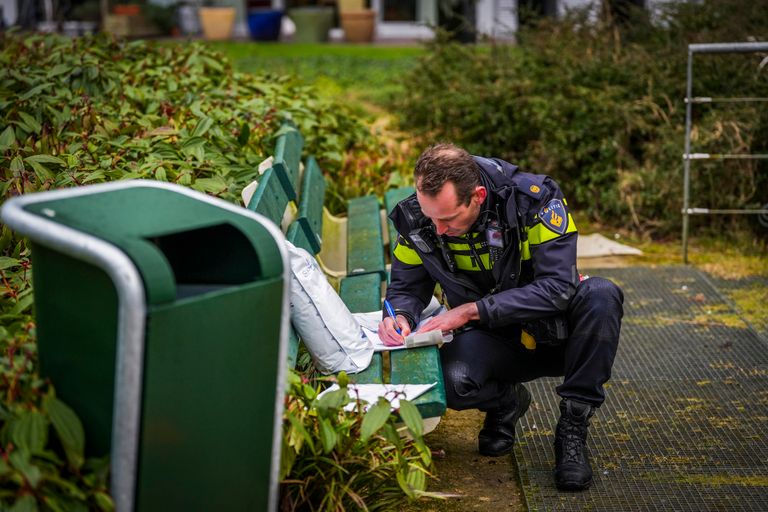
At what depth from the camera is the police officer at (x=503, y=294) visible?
146 inches

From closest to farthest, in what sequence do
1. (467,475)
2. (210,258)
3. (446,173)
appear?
1. (210,258)
2. (446,173)
3. (467,475)

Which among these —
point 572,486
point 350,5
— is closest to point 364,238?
point 572,486

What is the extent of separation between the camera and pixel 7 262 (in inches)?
137

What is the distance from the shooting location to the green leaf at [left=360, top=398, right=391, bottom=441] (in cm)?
302

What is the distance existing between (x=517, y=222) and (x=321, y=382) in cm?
92

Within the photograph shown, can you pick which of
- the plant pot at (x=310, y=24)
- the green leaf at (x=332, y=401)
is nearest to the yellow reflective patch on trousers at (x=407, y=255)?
the green leaf at (x=332, y=401)

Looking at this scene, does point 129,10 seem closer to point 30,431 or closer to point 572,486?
point 572,486

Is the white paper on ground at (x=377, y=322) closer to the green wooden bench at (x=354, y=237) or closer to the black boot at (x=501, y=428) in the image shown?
the green wooden bench at (x=354, y=237)

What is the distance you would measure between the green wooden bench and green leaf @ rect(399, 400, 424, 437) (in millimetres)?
270

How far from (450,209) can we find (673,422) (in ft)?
4.80

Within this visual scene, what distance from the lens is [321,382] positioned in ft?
12.5

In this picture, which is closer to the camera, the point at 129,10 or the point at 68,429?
the point at 68,429

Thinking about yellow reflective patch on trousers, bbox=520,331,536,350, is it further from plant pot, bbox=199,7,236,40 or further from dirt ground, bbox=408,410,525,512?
plant pot, bbox=199,7,236,40

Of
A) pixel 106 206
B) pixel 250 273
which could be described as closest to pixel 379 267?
pixel 250 273
